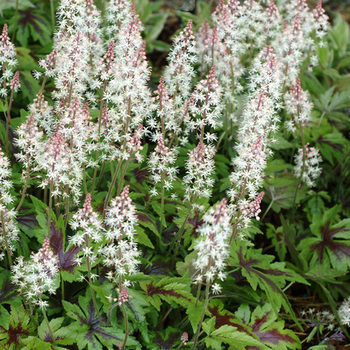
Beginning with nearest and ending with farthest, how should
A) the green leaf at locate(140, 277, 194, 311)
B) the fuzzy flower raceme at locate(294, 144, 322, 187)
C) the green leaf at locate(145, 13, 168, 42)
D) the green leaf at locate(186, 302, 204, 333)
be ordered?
1. the green leaf at locate(186, 302, 204, 333)
2. the green leaf at locate(140, 277, 194, 311)
3. the fuzzy flower raceme at locate(294, 144, 322, 187)
4. the green leaf at locate(145, 13, 168, 42)

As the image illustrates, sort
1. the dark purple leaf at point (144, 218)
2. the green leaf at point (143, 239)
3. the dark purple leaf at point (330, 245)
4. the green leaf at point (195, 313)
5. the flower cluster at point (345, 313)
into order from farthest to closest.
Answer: the dark purple leaf at point (330, 245) → the flower cluster at point (345, 313) → the dark purple leaf at point (144, 218) → the green leaf at point (143, 239) → the green leaf at point (195, 313)

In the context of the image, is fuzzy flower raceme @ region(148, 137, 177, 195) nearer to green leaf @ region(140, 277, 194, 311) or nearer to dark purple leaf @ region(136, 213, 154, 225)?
dark purple leaf @ region(136, 213, 154, 225)

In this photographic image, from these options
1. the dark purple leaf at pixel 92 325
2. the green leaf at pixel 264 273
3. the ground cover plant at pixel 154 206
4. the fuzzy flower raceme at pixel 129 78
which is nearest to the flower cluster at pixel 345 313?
the ground cover plant at pixel 154 206

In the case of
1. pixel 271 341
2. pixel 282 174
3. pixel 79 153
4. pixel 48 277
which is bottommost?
pixel 271 341

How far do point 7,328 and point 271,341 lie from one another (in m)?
1.80

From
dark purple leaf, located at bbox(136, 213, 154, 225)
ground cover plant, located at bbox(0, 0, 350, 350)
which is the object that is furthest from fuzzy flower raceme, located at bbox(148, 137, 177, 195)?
dark purple leaf, located at bbox(136, 213, 154, 225)

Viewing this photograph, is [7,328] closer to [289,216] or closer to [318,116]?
[289,216]

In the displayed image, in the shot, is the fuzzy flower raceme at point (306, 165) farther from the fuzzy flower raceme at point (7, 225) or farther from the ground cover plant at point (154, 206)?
the fuzzy flower raceme at point (7, 225)

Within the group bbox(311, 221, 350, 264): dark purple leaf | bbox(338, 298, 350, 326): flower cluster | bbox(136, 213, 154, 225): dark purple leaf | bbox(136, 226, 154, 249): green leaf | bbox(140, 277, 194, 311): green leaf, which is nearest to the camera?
bbox(140, 277, 194, 311): green leaf

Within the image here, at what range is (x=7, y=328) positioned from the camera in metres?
2.91

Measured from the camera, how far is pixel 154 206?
11.6 feet

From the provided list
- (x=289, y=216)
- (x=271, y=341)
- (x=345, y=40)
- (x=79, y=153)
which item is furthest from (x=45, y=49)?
(x=345, y=40)

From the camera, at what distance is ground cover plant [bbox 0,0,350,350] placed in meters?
2.79

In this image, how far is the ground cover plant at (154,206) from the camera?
9.16 feet
